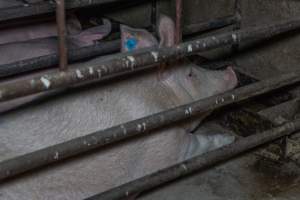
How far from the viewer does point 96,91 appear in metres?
2.03

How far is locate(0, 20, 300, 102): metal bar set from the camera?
4.58ft

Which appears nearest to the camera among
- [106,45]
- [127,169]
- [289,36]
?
[127,169]

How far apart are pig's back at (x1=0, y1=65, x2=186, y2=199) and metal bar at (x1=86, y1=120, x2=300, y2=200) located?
0.19 m

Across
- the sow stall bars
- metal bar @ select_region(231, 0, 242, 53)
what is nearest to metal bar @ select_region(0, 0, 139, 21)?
the sow stall bars

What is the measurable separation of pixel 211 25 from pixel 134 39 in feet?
2.18

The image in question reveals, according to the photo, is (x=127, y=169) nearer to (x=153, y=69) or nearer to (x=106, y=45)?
(x=153, y=69)

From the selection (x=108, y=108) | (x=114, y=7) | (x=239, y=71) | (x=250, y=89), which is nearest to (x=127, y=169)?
(x=108, y=108)

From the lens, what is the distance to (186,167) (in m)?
1.86

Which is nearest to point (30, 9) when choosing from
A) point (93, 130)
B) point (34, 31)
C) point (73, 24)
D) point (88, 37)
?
A: point (88, 37)

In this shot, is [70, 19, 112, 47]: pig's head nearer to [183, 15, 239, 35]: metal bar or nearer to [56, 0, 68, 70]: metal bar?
[183, 15, 239, 35]: metal bar

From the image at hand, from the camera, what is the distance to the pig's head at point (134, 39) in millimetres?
2000

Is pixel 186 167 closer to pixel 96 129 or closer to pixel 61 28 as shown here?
pixel 96 129

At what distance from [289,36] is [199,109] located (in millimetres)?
911

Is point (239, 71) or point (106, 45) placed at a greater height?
point (106, 45)
